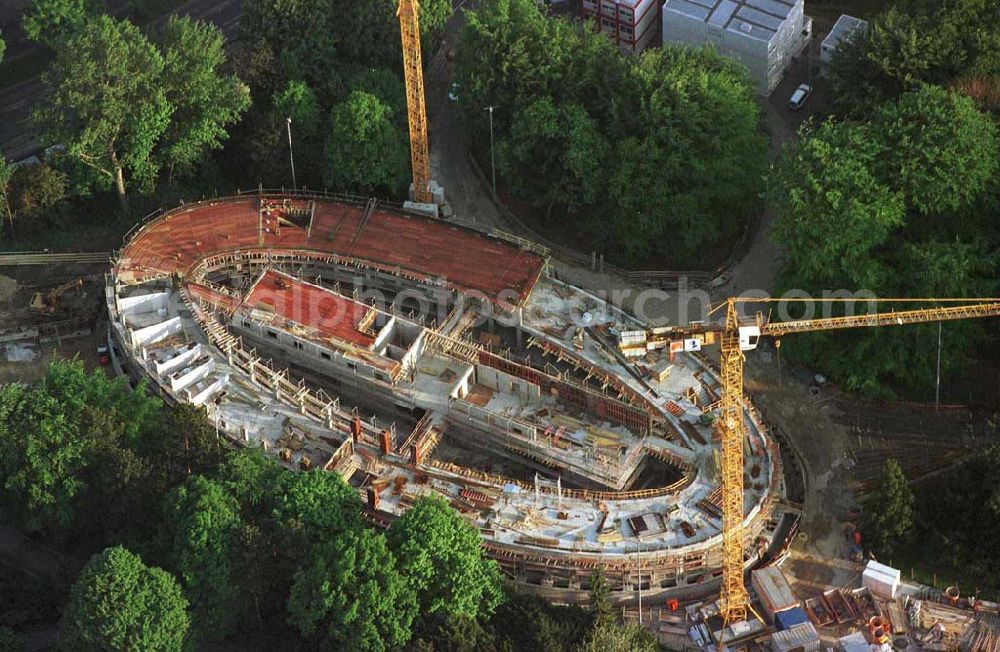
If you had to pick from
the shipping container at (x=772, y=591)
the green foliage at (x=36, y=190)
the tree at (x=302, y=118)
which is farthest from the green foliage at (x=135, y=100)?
the shipping container at (x=772, y=591)

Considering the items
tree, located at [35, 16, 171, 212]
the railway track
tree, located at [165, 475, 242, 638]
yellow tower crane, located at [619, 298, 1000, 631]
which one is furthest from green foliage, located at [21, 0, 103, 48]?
yellow tower crane, located at [619, 298, 1000, 631]

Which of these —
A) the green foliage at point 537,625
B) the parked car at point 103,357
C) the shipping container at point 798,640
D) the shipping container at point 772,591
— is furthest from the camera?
the parked car at point 103,357

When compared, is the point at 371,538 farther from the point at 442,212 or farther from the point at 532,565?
the point at 442,212

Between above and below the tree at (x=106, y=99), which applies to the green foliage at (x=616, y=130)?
above

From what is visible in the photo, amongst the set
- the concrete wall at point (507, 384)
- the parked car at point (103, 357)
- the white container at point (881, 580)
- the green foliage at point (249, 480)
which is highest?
the white container at point (881, 580)

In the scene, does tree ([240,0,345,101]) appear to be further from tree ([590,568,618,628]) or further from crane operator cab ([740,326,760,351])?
tree ([590,568,618,628])

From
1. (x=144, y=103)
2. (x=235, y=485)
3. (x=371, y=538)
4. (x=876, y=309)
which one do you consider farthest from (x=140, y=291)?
(x=876, y=309)

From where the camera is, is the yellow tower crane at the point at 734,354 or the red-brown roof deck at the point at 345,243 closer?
the yellow tower crane at the point at 734,354

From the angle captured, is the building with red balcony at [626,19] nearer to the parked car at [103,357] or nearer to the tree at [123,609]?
the parked car at [103,357]
